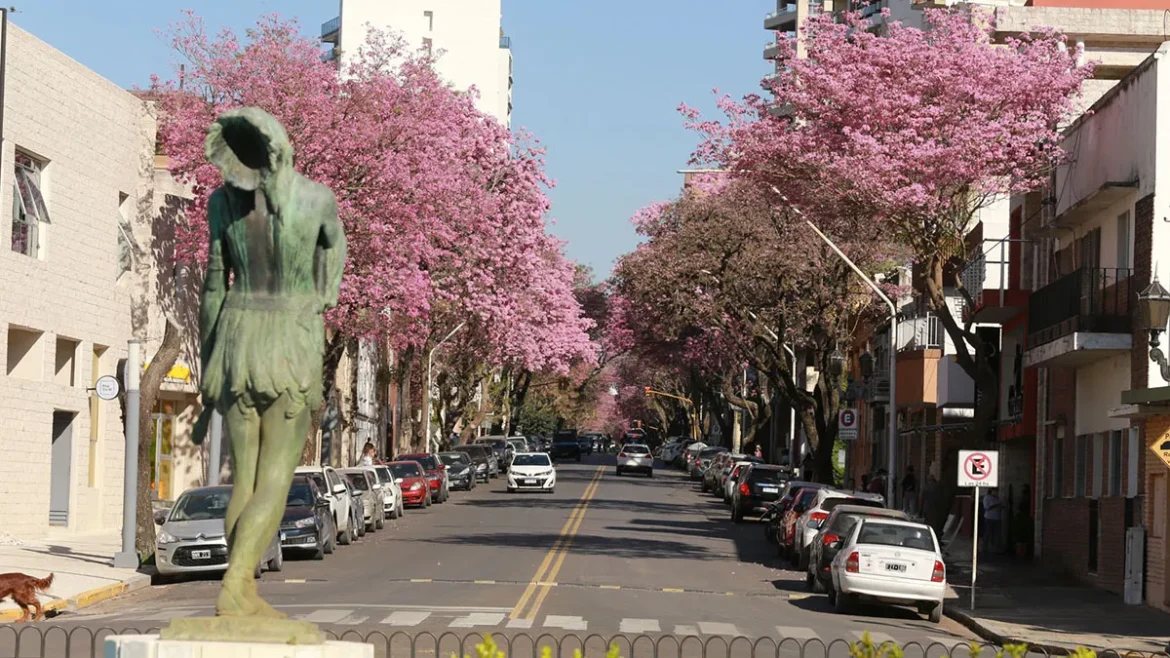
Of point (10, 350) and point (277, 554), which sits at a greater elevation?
point (10, 350)

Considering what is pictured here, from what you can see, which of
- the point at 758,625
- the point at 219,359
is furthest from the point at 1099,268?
the point at 219,359

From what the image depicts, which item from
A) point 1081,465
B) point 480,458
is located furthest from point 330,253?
point 480,458

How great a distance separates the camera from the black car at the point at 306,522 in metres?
32.5

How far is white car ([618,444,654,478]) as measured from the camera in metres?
84.7

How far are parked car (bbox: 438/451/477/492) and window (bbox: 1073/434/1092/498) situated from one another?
102 ft

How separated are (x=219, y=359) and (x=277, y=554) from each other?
21.0m

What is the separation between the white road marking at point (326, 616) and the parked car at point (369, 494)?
61.0 feet

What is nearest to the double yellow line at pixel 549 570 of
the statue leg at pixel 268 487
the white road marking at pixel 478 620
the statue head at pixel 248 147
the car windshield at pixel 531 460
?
the white road marking at pixel 478 620

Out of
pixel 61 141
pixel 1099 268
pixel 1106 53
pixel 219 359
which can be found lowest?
pixel 219 359

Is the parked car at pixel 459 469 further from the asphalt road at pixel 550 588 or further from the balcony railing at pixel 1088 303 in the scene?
the balcony railing at pixel 1088 303

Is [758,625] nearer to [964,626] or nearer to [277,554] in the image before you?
[964,626]

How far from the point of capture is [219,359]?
370 inches

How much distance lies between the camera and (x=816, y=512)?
34.0 m

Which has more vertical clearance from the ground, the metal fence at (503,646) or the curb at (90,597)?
the metal fence at (503,646)
